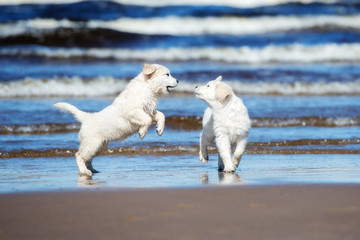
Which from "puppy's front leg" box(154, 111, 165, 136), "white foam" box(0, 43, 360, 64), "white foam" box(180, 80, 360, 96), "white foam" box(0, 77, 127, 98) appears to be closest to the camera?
"puppy's front leg" box(154, 111, 165, 136)

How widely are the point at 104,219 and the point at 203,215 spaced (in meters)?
0.68

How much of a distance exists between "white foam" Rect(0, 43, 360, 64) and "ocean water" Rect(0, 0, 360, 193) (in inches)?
1.7

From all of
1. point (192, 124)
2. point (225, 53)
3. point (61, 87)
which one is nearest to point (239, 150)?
point (192, 124)

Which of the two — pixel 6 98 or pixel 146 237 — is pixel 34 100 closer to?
pixel 6 98

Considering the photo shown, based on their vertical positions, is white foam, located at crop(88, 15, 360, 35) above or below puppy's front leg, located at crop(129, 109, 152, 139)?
above

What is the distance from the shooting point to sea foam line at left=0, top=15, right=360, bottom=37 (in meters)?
25.4

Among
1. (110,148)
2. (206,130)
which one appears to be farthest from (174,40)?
(206,130)

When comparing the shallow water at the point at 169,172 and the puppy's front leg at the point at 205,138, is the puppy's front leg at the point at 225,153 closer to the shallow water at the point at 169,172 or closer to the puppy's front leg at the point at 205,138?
the shallow water at the point at 169,172

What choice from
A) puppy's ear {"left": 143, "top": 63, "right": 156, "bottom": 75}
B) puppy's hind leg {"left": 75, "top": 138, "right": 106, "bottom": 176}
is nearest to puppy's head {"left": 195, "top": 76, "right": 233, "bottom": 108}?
puppy's ear {"left": 143, "top": 63, "right": 156, "bottom": 75}

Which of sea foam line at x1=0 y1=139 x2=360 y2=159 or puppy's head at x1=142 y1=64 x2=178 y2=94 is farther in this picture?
sea foam line at x1=0 y1=139 x2=360 y2=159

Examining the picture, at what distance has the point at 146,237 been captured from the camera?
387 centimetres

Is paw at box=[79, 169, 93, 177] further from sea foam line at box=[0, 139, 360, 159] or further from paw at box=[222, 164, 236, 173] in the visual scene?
sea foam line at box=[0, 139, 360, 159]

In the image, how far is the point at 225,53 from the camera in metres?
21.5

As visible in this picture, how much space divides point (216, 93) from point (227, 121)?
33 cm
